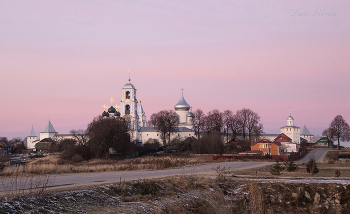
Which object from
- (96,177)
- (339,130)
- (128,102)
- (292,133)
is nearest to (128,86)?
(128,102)

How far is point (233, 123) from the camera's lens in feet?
315

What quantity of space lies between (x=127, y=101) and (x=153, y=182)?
7649cm

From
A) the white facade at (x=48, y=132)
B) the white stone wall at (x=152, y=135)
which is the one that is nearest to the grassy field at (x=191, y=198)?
the white stone wall at (x=152, y=135)

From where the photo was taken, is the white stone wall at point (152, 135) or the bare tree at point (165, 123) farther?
the white stone wall at point (152, 135)

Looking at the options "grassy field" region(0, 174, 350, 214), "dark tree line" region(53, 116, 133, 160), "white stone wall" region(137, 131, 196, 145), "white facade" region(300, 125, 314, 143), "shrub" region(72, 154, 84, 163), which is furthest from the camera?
"white facade" region(300, 125, 314, 143)

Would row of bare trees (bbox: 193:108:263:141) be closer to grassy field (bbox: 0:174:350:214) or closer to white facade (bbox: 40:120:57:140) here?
white facade (bbox: 40:120:57:140)

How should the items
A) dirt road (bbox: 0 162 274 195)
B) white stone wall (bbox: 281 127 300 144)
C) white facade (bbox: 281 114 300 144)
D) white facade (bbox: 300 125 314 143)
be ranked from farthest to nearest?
white facade (bbox: 300 125 314 143) < white facade (bbox: 281 114 300 144) < white stone wall (bbox: 281 127 300 144) < dirt road (bbox: 0 162 274 195)

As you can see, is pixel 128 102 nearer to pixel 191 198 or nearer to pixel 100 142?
pixel 100 142

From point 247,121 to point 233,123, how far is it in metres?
3.79

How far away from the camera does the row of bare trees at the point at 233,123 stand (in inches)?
3691

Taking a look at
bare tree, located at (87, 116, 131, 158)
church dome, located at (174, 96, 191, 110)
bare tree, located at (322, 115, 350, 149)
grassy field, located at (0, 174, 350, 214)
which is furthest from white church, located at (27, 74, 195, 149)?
grassy field, located at (0, 174, 350, 214)

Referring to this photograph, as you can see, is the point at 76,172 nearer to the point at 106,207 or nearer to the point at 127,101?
the point at 106,207

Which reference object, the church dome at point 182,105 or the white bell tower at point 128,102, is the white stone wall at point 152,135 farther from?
the church dome at point 182,105

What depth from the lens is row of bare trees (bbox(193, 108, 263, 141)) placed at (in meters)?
93.8
